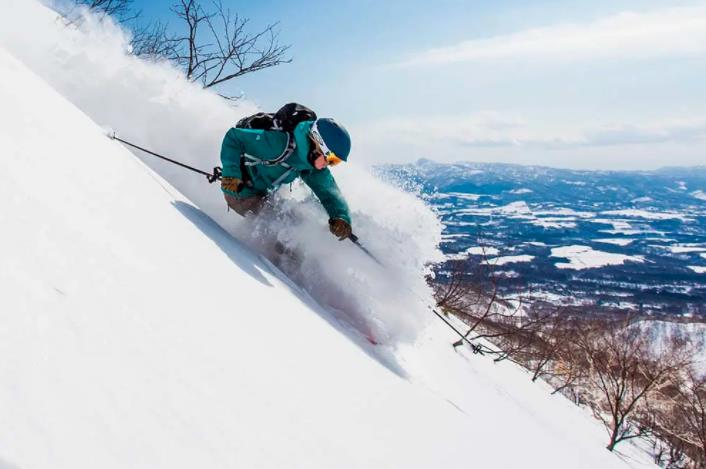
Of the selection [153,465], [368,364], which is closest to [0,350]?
[153,465]

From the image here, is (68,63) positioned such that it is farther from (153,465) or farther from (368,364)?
(153,465)

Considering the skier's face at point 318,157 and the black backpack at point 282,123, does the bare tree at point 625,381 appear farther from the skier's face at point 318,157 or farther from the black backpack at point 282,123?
the black backpack at point 282,123

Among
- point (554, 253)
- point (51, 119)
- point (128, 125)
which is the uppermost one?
point (554, 253)

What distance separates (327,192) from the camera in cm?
523

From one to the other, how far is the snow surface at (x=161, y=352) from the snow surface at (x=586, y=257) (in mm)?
154825

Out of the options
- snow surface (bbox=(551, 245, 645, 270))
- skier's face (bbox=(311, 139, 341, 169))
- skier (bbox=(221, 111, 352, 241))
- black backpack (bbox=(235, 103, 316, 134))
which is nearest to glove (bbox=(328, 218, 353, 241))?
skier (bbox=(221, 111, 352, 241))

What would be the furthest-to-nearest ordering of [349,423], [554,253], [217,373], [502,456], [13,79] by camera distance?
[554,253] → [13,79] → [502,456] → [349,423] → [217,373]

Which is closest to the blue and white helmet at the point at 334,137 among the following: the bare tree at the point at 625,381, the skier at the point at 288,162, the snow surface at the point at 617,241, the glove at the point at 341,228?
the skier at the point at 288,162

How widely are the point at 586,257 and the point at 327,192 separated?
575ft

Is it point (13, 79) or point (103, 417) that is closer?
point (103, 417)

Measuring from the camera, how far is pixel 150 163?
701 cm

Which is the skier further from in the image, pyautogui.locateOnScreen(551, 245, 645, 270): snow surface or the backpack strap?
pyautogui.locateOnScreen(551, 245, 645, 270): snow surface

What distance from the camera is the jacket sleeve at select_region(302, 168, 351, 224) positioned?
5215mm

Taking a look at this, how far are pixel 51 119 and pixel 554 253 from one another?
178724 millimetres
